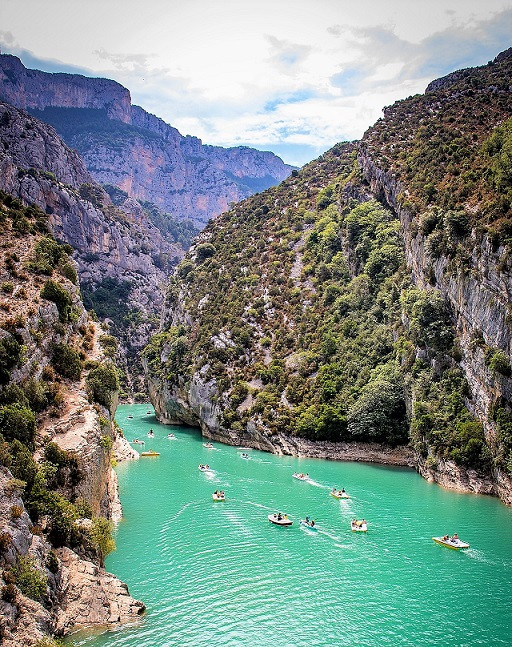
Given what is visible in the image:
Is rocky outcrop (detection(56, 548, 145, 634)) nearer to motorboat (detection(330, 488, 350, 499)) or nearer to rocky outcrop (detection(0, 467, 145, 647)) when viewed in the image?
rocky outcrop (detection(0, 467, 145, 647))

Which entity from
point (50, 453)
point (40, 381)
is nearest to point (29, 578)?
point (50, 453)

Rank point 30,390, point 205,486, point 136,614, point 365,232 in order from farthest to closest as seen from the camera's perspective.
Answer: point 365,232
point 205,486
point 30,390
point 136,614

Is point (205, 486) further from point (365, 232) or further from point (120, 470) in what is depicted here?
point (365, 232)

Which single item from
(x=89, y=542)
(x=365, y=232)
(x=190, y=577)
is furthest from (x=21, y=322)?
(x=365, y=232)

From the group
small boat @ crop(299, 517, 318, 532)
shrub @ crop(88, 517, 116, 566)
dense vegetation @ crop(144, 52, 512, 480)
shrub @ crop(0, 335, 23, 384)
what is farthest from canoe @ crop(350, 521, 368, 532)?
shrub @ crop(0, 335, 23, 384)

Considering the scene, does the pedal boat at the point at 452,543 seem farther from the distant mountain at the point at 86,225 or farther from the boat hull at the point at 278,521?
the distant mountain at the point at 86,225

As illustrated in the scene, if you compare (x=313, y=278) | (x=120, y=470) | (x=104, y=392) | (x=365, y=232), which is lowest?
(x=120, y=470)

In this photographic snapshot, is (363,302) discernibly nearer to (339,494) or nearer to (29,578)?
(339,494)
